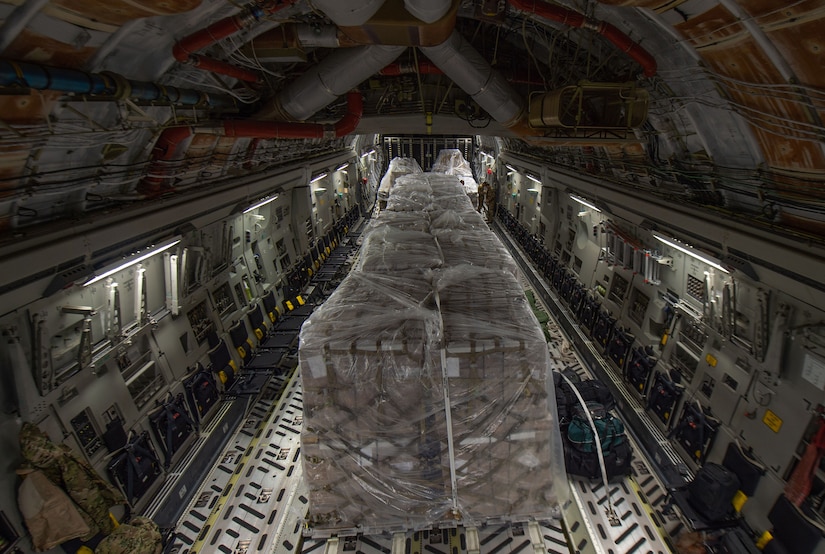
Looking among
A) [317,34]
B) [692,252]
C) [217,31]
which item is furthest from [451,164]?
[217,31]

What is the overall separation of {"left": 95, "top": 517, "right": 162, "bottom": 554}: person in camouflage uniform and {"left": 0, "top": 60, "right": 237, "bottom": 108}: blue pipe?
3.53 m

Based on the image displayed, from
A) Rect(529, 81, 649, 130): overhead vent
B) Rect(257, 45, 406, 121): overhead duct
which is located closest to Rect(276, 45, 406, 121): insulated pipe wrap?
Rect(257, 45, 406, 121): overhead duct

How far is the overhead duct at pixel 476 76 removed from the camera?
4754mm

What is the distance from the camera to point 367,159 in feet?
60.2

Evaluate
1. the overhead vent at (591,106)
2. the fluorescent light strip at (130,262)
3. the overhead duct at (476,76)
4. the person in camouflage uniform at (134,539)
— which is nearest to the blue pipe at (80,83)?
the fluorescent light strip at (130,262)

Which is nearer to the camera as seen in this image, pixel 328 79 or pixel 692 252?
pixel 692 252

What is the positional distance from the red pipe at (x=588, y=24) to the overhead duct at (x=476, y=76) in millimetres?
1220

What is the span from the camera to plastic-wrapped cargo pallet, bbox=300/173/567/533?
2.70m

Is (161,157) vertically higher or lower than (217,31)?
lower

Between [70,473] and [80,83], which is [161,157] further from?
[70,473]

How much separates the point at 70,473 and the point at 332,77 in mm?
4631

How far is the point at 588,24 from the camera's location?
12.0 ft

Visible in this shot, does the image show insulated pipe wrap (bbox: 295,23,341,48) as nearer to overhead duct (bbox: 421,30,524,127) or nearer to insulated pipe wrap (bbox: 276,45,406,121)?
insulated pipe wrap (bbox: 276,45,406,121)

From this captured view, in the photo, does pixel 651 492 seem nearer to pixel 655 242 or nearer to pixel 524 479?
pixel 524 479
